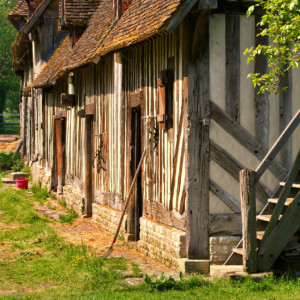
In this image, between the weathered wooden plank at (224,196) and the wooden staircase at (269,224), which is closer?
the wooden staircase at (269,224)

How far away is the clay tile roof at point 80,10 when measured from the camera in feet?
48.9

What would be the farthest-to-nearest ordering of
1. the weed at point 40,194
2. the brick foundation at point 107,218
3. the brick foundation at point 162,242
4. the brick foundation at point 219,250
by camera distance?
1. the weed at point 40,194
2. the brick foundation at point 107,218
3. the brick foundation at point 162,242
4. the brick foundation at point 219,250

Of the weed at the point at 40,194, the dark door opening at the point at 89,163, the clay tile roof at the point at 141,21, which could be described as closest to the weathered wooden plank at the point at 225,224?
the clay tile roof at the point at 141,21

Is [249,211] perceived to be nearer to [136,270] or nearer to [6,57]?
[136,270]

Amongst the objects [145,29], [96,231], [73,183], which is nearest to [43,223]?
[96,231]

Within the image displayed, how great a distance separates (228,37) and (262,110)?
1113mm

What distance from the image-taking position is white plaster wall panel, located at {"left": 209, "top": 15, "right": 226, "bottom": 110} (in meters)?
7.62

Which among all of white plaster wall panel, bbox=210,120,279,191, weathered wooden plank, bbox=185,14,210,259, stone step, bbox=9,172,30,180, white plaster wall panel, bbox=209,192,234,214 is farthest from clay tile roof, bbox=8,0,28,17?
white plaster wall panel, bbox=209,192,234,214

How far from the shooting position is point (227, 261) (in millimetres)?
7285

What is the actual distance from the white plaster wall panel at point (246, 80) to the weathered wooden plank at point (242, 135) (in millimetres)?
103

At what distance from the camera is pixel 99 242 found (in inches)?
407

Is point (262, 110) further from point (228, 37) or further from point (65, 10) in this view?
point (65, 10)

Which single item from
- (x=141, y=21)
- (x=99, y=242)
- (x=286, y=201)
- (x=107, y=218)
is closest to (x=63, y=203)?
(x=107, y=218)

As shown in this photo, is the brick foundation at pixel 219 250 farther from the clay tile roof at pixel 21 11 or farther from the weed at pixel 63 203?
the clay tile roof at pixel 21 11
